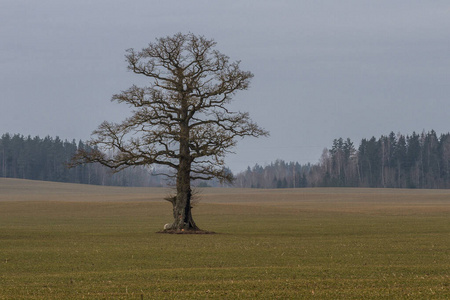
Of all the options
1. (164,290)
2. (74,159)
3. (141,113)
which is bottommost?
(164,290)

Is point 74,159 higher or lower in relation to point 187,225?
higher

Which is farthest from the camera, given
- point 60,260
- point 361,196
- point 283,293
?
point 361,196

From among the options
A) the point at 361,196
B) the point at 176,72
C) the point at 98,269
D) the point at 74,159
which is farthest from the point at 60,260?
the point at 361,196

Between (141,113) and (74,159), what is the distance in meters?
4.80

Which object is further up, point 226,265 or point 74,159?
point 74,159

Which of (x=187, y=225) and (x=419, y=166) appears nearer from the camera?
(x=187, y=225)

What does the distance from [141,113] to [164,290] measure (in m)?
27.2

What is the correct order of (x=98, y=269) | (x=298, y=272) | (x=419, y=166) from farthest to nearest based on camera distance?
(x=419, y=166)
(x=98, y=269)
(x=298, y=272)

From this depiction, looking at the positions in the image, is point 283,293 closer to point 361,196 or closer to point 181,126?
point 181,126

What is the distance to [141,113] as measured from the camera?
4456 centimetres

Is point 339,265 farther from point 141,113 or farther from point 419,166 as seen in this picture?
point 419,166

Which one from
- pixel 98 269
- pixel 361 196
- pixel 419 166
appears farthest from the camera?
pixel 419 166

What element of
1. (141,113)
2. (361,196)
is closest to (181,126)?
(141,113)

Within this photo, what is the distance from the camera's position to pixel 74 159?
43719 millimetres
